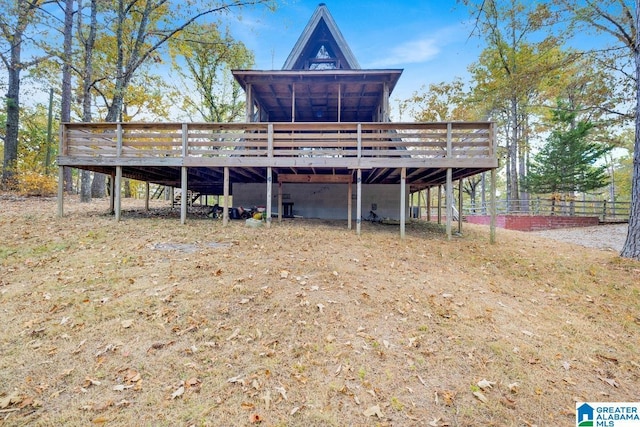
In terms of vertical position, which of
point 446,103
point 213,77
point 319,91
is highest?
point 213,77

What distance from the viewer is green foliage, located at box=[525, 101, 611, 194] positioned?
18.4 metres

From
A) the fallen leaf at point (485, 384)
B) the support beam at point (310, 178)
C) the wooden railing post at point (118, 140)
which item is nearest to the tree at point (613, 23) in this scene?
the support beam at point (310, 178)

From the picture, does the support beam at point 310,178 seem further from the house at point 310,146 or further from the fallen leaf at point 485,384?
the fallen leaf at point 485,384

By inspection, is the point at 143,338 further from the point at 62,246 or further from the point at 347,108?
the point at 347,108

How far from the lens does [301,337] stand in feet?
11.1

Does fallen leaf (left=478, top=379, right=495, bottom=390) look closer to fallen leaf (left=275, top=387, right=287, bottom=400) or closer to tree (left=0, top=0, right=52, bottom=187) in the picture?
fallen leaf (left=275, top=387, right=287, bottom=400)

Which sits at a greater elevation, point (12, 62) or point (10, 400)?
point (12, 62)

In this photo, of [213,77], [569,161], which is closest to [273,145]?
[213,77]

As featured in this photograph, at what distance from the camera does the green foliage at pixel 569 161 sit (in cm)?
1836

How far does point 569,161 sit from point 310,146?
18290 mm

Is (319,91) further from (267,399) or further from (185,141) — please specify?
(267,399)

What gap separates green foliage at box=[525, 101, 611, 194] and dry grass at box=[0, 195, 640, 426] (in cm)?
1636

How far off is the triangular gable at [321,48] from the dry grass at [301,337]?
9789 mm

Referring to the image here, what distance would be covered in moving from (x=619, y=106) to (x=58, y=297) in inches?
792
